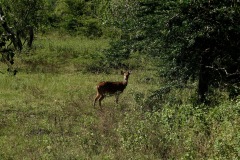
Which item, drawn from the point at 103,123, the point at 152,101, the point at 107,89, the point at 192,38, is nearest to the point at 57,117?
the point at 103,123

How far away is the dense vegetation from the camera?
7566 millimetres

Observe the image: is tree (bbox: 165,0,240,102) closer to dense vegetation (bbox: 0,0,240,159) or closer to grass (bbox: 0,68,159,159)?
dense vegetation (bbox: 0,0,240,159)

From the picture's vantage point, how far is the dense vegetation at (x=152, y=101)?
7566mm

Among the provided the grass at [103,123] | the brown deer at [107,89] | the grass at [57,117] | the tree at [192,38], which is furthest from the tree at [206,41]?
the brown deer at [107,89]

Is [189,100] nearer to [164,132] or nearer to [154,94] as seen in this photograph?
[154,94]

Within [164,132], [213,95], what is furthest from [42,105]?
[164,132]

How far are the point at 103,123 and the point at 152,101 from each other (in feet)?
5.98

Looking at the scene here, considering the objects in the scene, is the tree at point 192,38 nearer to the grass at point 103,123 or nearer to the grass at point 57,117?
the grass at point 103,123

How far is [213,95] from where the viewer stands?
1028 centimetres

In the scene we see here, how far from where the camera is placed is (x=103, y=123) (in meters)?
10.2

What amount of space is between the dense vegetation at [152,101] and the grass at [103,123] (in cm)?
2

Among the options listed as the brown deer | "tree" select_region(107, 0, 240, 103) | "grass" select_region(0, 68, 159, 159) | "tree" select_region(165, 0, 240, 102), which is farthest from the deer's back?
"tree" select_region(165, 0, 240, 102)

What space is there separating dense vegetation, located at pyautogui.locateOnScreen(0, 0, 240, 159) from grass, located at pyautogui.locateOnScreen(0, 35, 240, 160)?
0.06ft

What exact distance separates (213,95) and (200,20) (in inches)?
71.7
